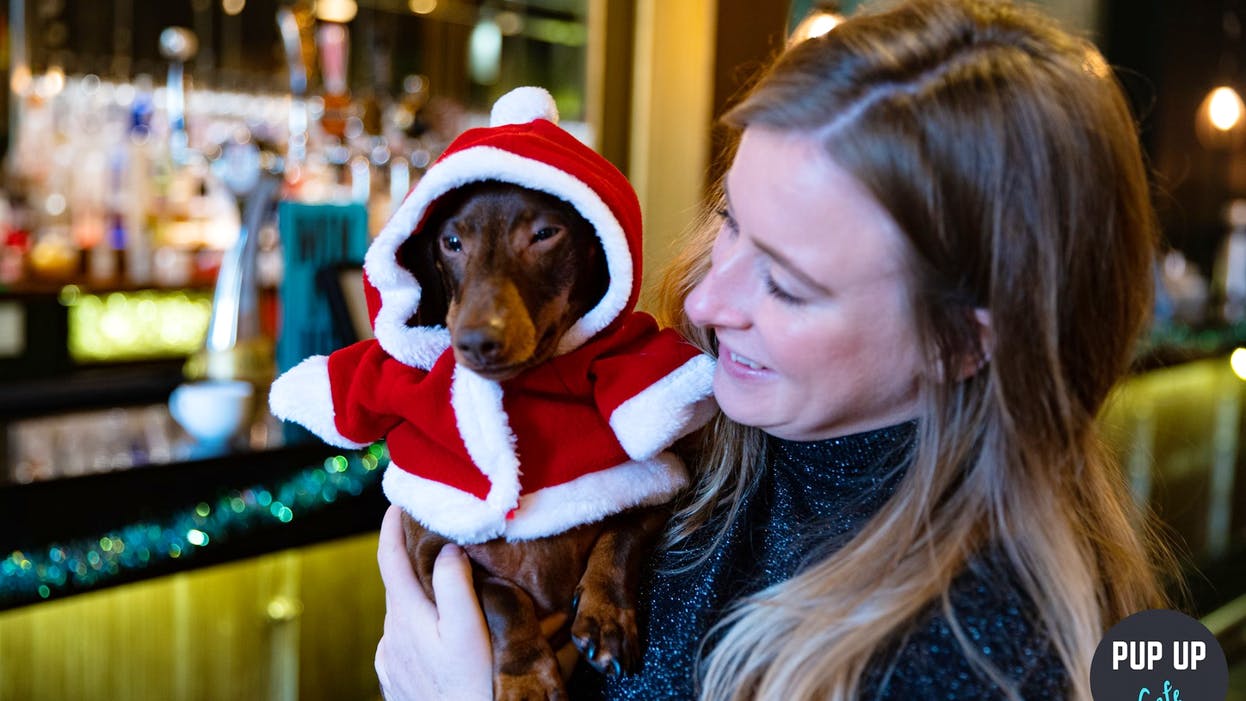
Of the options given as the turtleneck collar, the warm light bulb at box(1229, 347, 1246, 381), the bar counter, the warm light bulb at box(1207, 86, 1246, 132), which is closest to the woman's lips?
the turtleneck collar

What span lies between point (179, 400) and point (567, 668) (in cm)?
105

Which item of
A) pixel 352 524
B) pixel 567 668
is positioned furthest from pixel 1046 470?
pixel 352 524

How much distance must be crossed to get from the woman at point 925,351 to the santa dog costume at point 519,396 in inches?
2.3

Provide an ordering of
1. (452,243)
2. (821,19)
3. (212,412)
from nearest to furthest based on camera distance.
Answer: (452,243) < (212,412) < (821,19)

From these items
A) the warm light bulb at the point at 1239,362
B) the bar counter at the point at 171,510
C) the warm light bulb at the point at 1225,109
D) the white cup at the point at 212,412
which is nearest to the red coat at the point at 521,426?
the bar counter at the point at 171,510

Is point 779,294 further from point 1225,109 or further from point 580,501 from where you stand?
point 1225,109

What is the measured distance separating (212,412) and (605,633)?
3.43 feet

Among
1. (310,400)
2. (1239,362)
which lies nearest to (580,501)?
(310,400)

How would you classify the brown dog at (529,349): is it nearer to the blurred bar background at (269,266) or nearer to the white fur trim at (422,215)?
the white fur trim at (422,215)

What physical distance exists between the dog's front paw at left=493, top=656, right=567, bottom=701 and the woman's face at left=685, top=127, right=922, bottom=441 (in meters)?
0.24

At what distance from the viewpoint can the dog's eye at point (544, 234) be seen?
93 centimetres

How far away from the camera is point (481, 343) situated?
0.83 meters

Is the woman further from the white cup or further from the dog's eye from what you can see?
the white cup

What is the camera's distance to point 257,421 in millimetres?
1840
